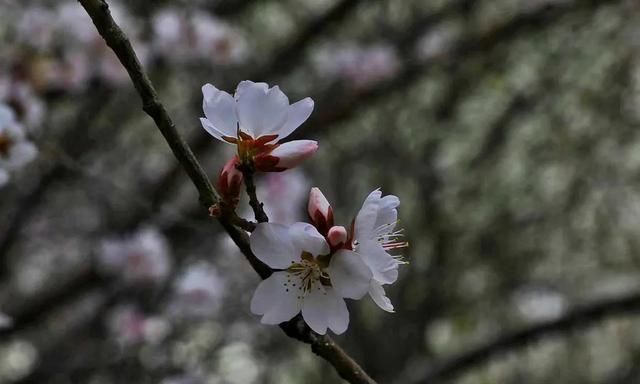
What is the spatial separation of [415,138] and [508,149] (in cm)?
59

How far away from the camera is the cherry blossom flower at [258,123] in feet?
2.75

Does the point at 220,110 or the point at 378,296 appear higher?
the point at 220,110

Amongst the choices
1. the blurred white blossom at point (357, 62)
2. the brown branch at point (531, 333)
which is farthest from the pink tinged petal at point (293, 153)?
the blurred white blossom at point (357, 62)

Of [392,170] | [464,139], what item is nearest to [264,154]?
[392,170]

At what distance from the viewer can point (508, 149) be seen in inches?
164

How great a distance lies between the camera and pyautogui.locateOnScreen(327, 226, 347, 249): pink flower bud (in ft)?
2.70

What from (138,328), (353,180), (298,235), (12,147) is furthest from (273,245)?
(353,180)

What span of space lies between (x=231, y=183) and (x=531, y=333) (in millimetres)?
1650

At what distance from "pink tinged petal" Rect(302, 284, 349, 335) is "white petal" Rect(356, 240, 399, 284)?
0.17 ft

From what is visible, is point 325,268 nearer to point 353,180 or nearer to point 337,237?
point 337,237

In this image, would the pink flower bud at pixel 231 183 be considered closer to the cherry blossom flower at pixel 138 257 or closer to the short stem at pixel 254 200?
the short stem at pixel 254 200

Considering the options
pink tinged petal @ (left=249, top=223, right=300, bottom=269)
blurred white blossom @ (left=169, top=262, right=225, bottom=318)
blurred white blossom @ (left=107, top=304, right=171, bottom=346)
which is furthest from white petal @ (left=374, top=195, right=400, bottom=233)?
blurred white blossom @ (left=107, top=304, right=171, bottom=346)

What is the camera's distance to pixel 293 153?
2.78ft

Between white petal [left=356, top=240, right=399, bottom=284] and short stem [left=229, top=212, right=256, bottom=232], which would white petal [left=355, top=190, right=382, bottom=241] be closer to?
white petal [left=356, top=240, right=399, bottom=284]
